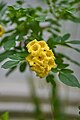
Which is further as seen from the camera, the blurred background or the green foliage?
the blurred background

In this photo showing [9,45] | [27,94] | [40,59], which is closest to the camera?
[40,59]

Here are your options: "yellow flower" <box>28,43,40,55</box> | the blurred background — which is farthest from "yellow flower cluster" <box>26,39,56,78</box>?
the blurred background

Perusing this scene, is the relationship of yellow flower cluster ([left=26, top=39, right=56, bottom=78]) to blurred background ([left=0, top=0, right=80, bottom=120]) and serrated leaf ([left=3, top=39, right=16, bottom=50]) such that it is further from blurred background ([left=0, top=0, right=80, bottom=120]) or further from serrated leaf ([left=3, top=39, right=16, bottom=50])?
blurred background ([left=0, top=0, right=80, bottom=120])

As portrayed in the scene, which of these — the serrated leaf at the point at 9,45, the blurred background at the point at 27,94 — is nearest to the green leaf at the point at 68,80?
the serrated leaf at the point at 9,45

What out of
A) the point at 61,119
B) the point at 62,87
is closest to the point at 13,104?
the point at 62,87

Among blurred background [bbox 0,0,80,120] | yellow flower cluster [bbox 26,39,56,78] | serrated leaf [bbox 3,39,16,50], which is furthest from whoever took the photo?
blurred background [bbox 0,0,80,120]

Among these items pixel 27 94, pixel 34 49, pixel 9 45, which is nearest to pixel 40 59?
pixel 34 49

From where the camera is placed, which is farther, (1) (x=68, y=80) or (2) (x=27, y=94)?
(2) (x=27, y=94)

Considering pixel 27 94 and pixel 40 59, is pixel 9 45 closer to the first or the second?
pixel 40 59

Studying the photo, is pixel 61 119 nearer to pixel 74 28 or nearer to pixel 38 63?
pixel 38 63

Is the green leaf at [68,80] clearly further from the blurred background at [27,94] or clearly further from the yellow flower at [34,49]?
the blurred background at [27,94]

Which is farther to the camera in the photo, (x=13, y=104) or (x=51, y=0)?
(x=13, y=104)
